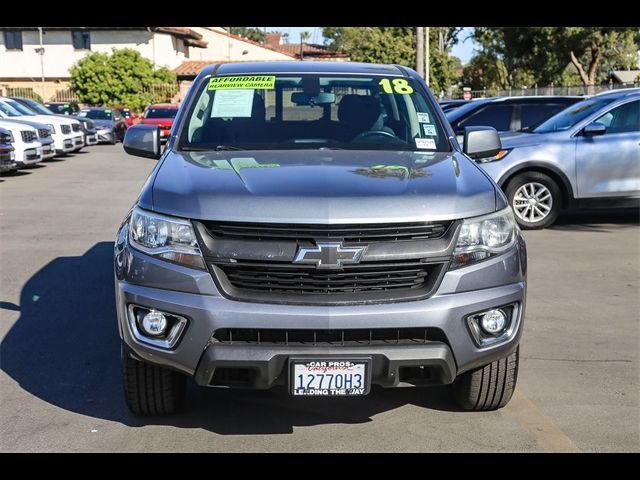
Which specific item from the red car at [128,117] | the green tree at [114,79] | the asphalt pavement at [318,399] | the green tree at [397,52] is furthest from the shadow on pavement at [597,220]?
the green tree at [114,79]

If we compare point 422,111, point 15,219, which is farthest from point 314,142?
point 15,219

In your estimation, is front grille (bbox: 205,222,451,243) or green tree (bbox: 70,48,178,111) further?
green tree (bbox: 70,48,178,111)

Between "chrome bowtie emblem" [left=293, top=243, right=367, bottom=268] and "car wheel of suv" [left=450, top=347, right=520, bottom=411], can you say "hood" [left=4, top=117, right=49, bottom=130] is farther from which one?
"chrome bowtie emblem" [left=293, top=243, right=367, bottom=268]

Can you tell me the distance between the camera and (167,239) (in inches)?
164

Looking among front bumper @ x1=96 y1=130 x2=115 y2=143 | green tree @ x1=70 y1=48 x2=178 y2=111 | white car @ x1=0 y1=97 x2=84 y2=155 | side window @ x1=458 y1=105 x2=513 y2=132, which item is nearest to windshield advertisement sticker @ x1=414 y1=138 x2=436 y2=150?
side window @ x1=458 y1=105 x2=513 y2=132

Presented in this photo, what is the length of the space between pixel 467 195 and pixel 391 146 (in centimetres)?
110

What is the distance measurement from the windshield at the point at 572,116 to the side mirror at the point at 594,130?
25 cm

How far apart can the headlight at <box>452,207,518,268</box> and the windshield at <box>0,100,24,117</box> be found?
20.8 meters

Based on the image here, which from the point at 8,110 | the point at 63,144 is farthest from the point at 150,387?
the point at 63,144

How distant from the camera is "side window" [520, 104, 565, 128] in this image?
46.2ft

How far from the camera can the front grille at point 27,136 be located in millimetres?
19766

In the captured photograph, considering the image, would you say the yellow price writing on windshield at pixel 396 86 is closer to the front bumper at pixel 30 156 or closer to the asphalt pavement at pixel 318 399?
the asphalt pavement at pixel 318 399

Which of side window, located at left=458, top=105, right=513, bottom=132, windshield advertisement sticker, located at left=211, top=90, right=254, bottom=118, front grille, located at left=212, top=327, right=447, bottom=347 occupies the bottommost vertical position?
front grille, located at left=212, top=327, right=447, bottom=347
